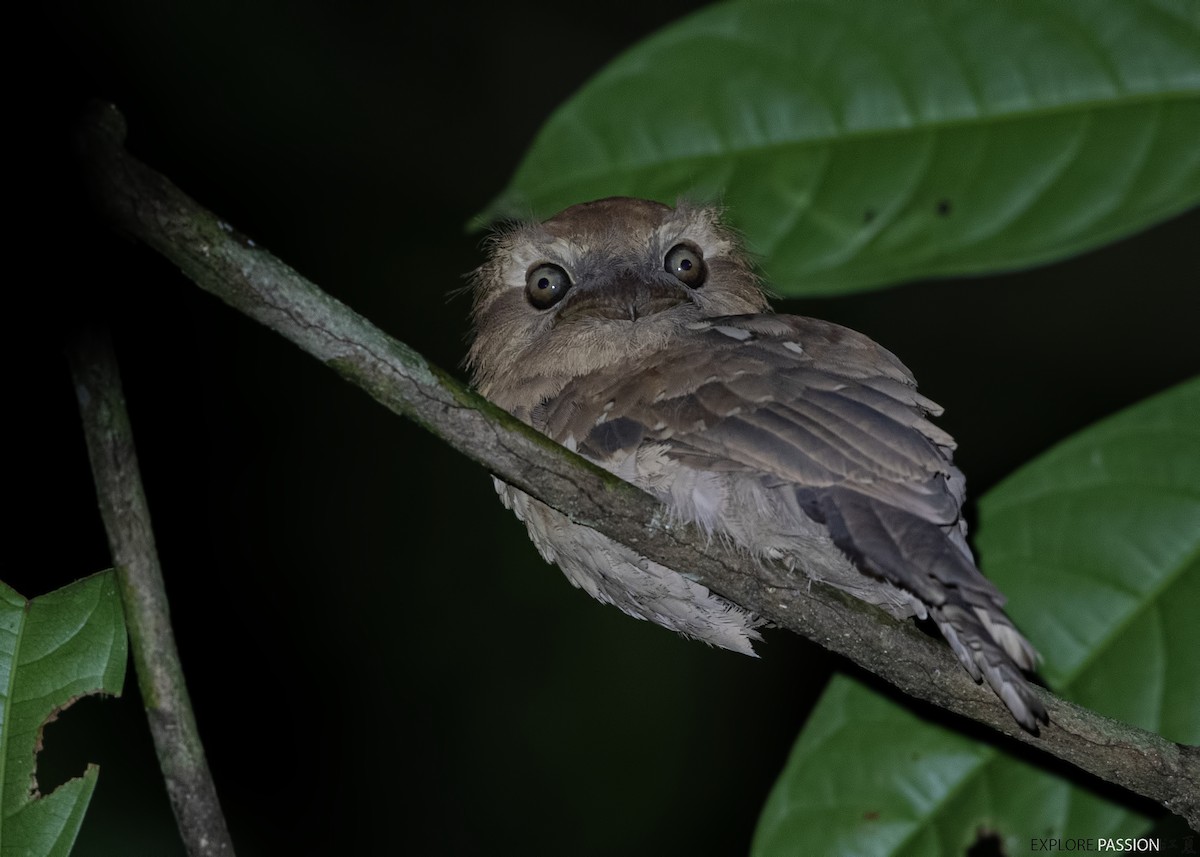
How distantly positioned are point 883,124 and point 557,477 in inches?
61.9

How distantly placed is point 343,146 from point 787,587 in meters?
4.92

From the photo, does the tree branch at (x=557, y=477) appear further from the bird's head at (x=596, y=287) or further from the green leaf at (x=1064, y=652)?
the bird's head at (x=596, y=287)

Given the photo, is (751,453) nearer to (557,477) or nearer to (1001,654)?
(557,477)

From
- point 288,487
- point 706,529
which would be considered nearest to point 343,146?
point 288,487

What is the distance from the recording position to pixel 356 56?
22.0ft

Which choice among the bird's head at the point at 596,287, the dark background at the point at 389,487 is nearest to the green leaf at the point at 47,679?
the bird's head at the point at 596,287

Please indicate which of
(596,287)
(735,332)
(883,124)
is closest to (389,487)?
(596,287)

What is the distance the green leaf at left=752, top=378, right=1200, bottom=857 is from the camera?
9.12 feet

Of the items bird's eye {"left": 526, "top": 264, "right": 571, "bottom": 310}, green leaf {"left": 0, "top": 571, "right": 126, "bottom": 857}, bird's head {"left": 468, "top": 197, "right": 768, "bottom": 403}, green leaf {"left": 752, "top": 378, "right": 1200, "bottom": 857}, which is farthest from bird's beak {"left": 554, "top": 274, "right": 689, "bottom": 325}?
green leaf {"left": 0, "top": 571, "right": 126, "bottom": 857}

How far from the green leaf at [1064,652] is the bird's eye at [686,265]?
3.28 ft

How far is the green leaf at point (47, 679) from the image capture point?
7.02 feet

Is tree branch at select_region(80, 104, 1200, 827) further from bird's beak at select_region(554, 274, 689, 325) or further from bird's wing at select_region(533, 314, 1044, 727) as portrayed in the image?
bird's beak at select_region(554, 274, 689, 325)

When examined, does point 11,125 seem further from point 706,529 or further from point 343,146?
point 343,146

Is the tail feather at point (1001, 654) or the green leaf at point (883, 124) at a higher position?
the green leaf at point (883, 124)
